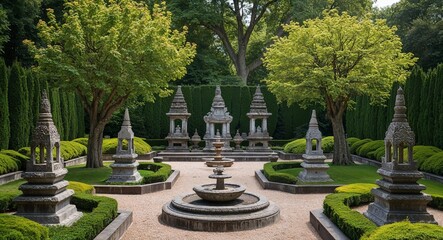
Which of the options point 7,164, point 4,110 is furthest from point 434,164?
point 4,110

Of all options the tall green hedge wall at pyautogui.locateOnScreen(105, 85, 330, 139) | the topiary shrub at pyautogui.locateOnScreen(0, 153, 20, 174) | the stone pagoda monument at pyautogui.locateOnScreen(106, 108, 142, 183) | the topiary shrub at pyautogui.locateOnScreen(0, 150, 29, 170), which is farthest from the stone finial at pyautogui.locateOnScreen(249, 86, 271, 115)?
the topiary shrub at pyautogui.locateOnScreen(0, 153, 20, 174)

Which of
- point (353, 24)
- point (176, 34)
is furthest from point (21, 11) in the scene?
point (353, 24)

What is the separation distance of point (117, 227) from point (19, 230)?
9.54 ft

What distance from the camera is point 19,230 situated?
699 centimetres

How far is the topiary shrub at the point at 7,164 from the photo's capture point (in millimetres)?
17469

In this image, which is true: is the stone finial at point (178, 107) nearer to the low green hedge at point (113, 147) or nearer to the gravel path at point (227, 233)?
the low green hedge at point (113, 147)

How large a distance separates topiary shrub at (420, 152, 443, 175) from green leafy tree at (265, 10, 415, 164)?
4.10 metres

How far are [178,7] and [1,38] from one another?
18234 millimetres

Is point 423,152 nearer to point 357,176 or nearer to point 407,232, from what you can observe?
point 357,176

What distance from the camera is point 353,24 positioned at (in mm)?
20500

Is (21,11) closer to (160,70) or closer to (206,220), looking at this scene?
(160,70)

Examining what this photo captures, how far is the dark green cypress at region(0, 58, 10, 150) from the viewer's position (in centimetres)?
2070

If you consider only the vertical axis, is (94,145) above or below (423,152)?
above

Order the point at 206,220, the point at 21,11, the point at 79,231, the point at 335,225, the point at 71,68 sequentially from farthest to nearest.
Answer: the point at 21,11
the point at 71,68
the point at 206,220
the point at 335,225
the point at 79,231
